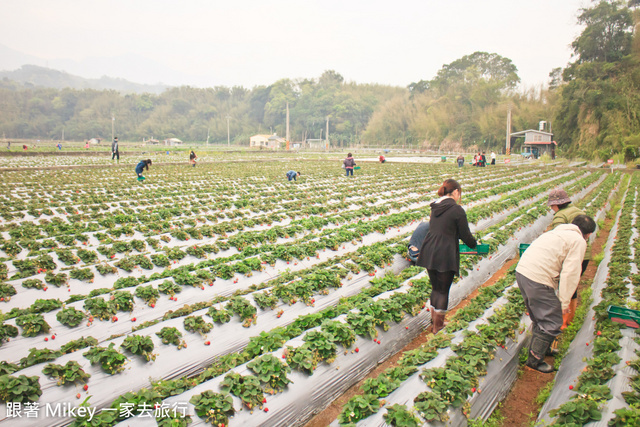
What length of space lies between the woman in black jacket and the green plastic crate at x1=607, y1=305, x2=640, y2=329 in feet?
5.32

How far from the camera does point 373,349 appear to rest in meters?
4.24

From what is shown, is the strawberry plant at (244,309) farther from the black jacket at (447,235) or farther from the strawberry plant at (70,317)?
the black jacket at (447,235)

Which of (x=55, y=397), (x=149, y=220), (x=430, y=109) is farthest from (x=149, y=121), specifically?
(x=55, y=397)

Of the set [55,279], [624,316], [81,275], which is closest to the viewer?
[624,316]

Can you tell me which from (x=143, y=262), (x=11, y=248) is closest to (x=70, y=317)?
(x=143, y=262)

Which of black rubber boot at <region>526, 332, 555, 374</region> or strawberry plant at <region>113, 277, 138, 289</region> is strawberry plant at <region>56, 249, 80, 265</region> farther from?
black rubber boot at <region>526, 332, 555, 374</region>

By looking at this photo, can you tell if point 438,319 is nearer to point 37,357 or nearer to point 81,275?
point 37,357

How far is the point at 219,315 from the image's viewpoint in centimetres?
440

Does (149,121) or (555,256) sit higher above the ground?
(149,121)

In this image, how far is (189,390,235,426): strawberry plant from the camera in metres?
2.93

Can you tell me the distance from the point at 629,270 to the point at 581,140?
39250 millimetres

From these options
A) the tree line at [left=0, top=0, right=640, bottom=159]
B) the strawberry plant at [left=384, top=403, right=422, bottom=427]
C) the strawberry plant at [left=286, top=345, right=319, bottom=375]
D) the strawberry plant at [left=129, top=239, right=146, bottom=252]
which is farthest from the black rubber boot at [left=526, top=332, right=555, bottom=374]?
the tree line at [left=0, top=0, right=640, bottom=159]

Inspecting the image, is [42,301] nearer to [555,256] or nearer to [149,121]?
[555,256]

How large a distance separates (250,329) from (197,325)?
0.62 meters
